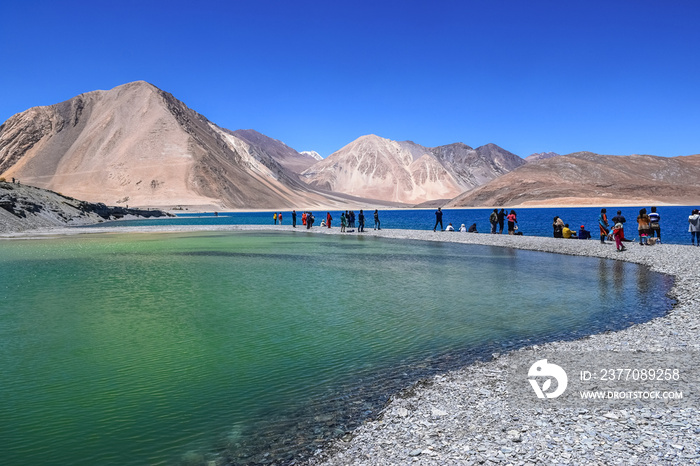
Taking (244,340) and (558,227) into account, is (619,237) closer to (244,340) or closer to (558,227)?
(558,227)

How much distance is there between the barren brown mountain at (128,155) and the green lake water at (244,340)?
13672cm

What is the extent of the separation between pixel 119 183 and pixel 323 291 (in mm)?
158292

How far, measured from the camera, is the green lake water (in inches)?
274

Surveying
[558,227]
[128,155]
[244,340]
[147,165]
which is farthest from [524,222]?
[128,155]

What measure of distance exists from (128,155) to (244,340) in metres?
173

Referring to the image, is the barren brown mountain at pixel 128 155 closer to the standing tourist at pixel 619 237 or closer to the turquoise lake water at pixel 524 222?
the turquoise lake water at pixel 524 222

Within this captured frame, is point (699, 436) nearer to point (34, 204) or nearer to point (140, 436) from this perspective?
point (140, 436)

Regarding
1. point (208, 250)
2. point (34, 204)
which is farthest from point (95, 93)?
point (208, 250)

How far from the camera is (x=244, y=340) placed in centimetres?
1148

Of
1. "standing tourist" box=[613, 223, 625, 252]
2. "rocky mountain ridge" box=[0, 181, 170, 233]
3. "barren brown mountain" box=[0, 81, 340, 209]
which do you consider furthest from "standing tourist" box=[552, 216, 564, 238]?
"barren brown mountain" box=[0, 81, 340, 209]

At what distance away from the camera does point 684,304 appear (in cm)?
1386

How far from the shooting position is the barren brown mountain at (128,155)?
513ft

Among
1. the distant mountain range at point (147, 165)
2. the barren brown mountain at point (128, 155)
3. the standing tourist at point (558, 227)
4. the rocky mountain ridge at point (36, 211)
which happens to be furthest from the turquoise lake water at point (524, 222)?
the distant mountain range at point (147, 165)

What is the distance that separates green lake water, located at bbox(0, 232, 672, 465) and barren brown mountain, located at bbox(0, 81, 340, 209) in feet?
449
